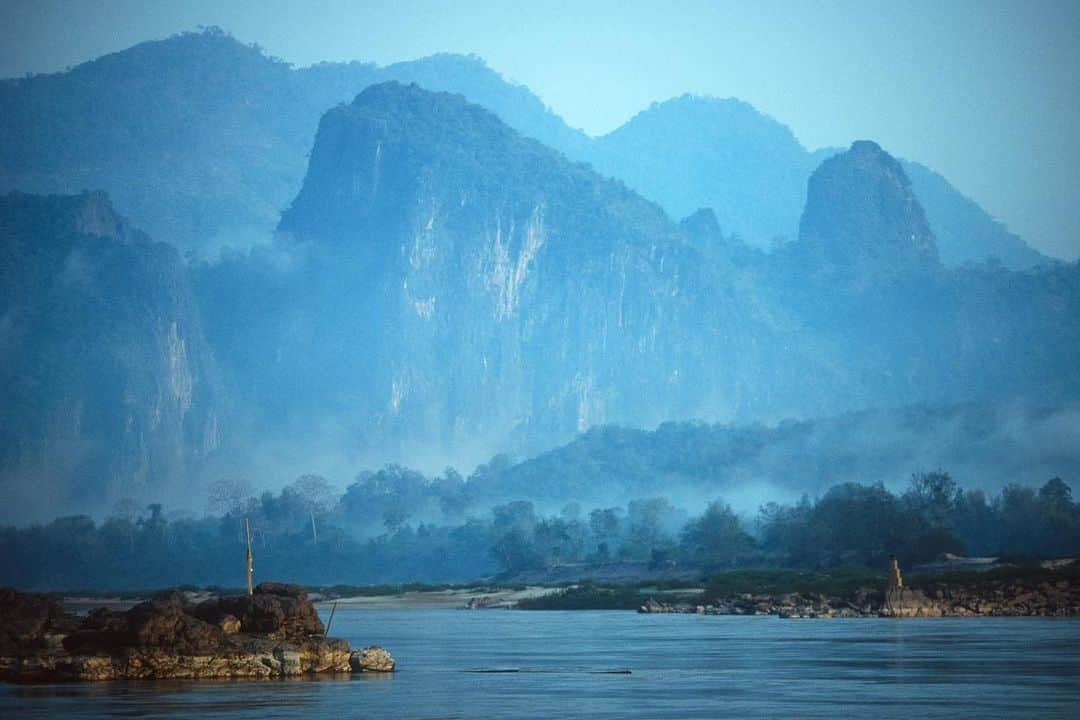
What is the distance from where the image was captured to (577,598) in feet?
491

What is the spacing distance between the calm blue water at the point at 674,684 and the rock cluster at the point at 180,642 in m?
1.43

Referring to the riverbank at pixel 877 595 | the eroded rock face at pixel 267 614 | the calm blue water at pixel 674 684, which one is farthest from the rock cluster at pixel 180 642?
the riverbank at pixel 877 595

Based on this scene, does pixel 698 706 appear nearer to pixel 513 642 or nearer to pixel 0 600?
pixel 0 600

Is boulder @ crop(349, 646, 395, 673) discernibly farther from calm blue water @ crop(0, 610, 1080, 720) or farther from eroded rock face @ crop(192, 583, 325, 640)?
eroded rock face @ crop(192, 583, 325, 640)

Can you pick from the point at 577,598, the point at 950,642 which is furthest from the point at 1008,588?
A: the point at 577,598

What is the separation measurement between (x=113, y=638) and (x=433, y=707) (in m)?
14.9

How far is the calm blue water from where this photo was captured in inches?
1880

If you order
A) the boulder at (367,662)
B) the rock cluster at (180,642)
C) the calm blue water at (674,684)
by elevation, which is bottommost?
the calm blue water at (674,684)

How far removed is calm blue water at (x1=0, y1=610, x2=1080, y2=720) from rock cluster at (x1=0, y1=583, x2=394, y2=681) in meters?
1.43

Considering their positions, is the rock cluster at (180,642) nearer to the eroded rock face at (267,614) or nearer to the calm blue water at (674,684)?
the eroded rock face at (267,614)

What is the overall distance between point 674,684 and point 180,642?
57.5ft

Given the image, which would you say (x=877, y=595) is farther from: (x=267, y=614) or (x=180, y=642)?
(x=180, y=642)

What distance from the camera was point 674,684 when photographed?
58.0m

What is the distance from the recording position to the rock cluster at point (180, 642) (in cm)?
5684
